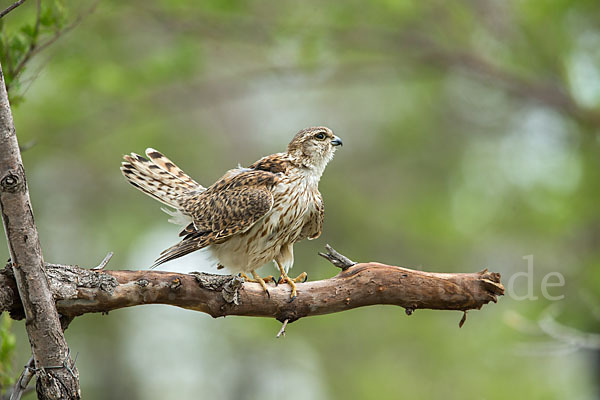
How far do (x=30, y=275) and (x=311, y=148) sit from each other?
2.43 meters

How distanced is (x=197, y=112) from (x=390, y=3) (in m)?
8.78

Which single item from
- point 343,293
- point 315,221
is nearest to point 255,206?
point 315,221

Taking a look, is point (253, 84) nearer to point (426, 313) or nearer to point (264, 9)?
point (264, 9)

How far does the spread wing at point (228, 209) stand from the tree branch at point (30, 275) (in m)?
1.40

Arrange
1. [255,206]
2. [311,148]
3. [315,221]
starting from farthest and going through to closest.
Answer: [311,148]
[315,221]
[255,206]

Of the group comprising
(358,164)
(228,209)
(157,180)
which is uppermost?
(358,164)

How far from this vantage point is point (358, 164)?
547 inches

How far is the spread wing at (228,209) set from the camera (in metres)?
4.19

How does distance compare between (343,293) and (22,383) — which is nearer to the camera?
(22,383)

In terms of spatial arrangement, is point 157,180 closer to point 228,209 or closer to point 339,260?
point 228,209

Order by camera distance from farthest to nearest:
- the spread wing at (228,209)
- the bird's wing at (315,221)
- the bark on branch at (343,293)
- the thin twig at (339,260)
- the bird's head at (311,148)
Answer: the bird's head at (311,148) → the bird's wing at (315,221) → the spread wing at (228,209) → the thin twig at (339,260) → the bark on branch at (343,293)

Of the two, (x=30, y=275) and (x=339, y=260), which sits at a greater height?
(x=339, y=260)

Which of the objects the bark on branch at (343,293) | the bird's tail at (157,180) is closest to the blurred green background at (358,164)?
the bird's tail at (157,180)

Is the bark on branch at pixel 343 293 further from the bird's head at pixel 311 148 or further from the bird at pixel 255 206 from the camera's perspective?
the bird's head at pixel 311 148
